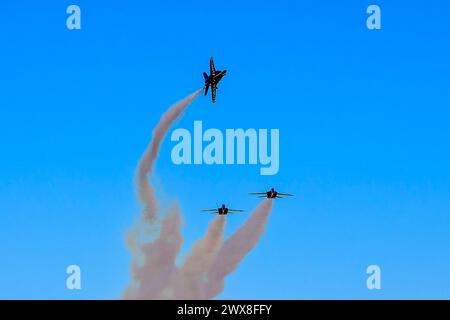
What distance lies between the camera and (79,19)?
18475cm
